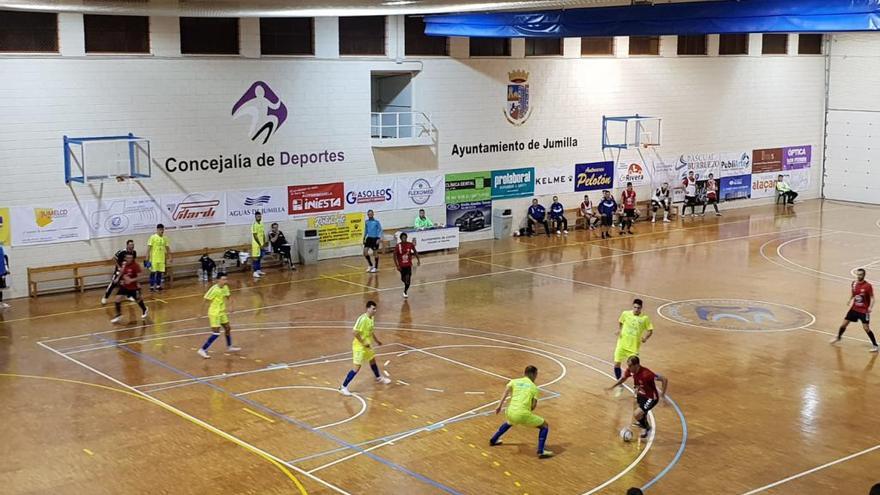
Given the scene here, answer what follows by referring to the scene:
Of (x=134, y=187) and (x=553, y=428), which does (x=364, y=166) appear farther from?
(x=553, y=428)

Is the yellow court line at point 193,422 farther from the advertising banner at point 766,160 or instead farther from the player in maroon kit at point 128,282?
the advertising banner at point 766,160

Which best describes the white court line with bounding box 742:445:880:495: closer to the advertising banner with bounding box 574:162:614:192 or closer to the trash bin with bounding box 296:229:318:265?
the trash bin with bounding box 296:229:318:265

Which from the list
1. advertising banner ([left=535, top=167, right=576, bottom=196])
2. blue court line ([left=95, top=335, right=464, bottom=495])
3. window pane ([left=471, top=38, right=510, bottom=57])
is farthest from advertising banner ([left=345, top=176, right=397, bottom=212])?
blue court line ([left=95, top=335, right=464, bottom=495])

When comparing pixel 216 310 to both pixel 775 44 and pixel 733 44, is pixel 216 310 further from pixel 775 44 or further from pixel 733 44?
pixel 775 44

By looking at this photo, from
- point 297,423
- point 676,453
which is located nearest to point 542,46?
point 297,423

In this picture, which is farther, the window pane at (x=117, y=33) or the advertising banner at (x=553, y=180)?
the advertising banner at (x=553, y=180)

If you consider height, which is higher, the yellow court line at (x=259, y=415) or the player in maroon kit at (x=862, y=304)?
the player in maroon kit at (x=862, y=304)

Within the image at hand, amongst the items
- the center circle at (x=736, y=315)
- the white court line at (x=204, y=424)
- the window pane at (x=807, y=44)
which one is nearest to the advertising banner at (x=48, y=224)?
the white court line at (x=204, y=424)

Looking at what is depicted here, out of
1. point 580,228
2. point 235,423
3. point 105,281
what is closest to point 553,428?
point 235,423

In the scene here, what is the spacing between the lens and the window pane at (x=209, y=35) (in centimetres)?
3066

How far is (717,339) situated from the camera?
78.0ft

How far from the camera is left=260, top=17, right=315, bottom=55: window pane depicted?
3244cm

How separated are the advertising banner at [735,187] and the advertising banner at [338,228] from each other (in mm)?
20016

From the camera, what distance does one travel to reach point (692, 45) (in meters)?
45.0
